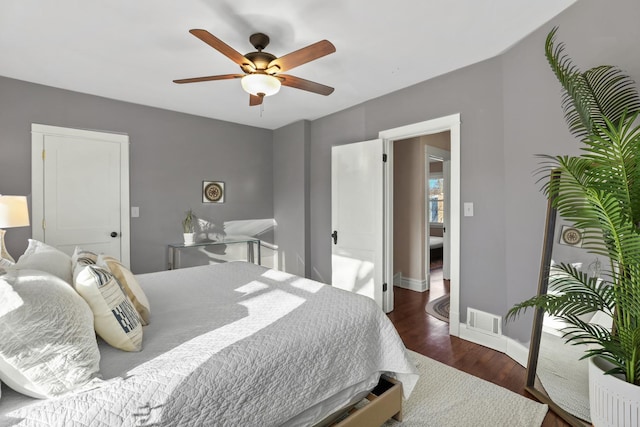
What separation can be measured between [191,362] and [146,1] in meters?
2.06

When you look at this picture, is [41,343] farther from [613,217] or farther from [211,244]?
[211,244]

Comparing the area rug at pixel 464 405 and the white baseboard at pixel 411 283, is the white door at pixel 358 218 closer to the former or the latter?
the white baseboard at pixel 411 283

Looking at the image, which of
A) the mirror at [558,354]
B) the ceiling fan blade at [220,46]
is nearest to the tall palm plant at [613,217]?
the mirror at [558,354]

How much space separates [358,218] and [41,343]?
9.77ft

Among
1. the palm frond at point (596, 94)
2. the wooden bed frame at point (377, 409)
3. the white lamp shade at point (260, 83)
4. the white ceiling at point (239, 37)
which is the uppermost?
the white ceiling at point (239, 37)

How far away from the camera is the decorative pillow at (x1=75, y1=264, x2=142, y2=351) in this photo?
1226 millimetres

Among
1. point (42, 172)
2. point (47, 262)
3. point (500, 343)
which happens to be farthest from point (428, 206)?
point (42, 172)

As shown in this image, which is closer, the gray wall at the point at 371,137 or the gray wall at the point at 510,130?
the gray wall at the point at 510,130

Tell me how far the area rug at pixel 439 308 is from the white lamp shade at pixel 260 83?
285cm

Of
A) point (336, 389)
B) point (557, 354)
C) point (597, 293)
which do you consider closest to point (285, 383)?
point (336, 389)

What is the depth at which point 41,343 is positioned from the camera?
0.95 meters

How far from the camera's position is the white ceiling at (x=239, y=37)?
6.39ft

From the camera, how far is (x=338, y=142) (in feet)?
13.3

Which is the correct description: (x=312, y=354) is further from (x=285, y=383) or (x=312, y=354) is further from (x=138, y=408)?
(x=138, y=408)
